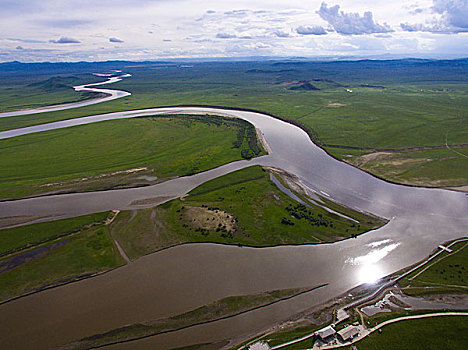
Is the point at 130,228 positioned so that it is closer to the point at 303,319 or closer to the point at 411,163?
the point at 303,319

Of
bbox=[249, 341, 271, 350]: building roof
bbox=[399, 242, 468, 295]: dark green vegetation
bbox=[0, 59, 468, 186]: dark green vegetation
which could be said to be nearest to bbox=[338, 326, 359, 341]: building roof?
bbox=[249, 341, 271, 350]: building roof

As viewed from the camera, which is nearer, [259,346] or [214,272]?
[259,346]

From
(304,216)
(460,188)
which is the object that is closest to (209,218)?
(304,216)

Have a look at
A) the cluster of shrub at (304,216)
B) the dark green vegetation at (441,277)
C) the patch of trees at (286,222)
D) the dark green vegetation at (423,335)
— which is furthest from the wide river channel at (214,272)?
the dark green vegetation at (423,335)

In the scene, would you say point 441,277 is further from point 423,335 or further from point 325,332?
point 325,332

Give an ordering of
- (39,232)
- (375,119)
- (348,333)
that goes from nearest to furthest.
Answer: (348,333) → (39,232) → (375,119)

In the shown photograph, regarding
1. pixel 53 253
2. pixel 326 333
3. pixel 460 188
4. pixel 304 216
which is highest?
pixel 460 188

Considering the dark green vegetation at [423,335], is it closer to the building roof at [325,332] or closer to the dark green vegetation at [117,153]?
the building roof at [325,332]

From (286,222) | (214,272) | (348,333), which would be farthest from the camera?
(286,222)
